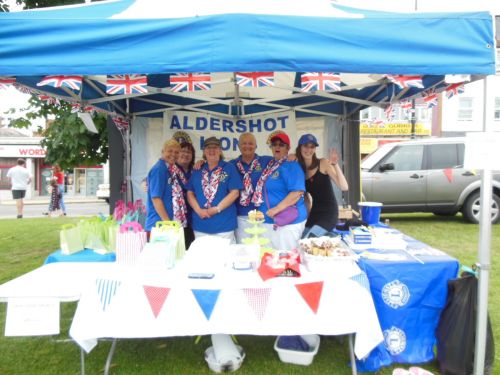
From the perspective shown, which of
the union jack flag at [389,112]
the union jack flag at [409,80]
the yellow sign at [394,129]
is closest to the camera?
the union jack flag at [409,80]

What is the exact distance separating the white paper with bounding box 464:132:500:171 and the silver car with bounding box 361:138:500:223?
4978mm

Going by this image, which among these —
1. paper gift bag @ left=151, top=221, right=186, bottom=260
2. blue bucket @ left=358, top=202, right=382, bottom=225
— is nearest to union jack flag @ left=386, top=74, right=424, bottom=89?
blue bucket @ left=358, top=202, right=382, bottom=225

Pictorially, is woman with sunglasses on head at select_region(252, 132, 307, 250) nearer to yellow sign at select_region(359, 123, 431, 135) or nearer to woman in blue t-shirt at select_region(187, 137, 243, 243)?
woman in blue t-shirt at select_region(187, 137, 243, 243)

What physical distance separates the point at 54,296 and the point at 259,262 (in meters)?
1.14

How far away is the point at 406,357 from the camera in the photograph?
90.6 inches

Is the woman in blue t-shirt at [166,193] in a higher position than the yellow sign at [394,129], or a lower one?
lower

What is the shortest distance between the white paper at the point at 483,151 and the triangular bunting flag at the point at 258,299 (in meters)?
1.32

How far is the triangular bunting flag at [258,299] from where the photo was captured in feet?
6.19

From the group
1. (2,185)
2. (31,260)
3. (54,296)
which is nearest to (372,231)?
(54,296)

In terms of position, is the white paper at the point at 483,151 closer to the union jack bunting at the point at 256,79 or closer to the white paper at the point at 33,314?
the union jack bunting at the point at 256,79

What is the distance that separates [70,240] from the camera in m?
2.52

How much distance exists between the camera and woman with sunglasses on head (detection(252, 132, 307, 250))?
2.85 meters

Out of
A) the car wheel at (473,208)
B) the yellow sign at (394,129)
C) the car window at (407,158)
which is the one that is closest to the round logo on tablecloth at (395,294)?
the car window at (407,158)

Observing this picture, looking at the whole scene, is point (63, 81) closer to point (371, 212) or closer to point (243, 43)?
point (243, 43)
